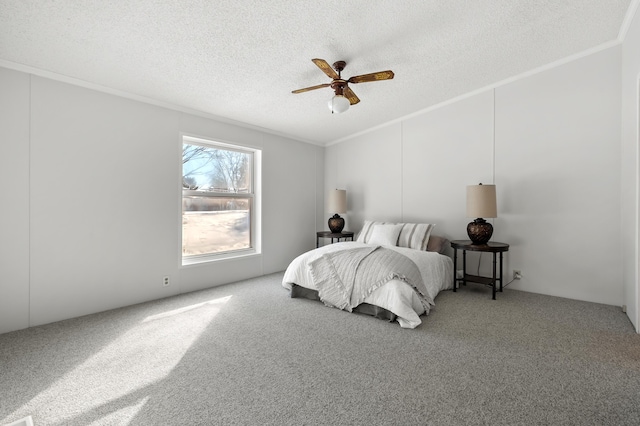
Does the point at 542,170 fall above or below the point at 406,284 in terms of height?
above

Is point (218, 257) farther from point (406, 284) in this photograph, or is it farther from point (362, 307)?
point (406, 284)

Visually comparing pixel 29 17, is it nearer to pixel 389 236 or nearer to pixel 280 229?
pixel 280 229

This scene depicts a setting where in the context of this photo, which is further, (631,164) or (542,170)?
(542,170)

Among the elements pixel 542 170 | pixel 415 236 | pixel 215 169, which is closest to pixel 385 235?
pixel 415 236

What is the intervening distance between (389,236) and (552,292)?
1992mm

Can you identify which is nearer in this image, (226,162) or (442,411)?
(442,411)

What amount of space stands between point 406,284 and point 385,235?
1.49 m

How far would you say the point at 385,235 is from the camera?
411cm

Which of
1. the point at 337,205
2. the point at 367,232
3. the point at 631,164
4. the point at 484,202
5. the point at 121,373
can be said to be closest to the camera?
the point at 121,373

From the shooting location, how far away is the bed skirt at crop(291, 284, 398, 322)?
266 centimetres

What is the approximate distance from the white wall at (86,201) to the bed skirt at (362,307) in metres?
1.32

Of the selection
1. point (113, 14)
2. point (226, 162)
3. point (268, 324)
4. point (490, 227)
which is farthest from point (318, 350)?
point (226, 162)

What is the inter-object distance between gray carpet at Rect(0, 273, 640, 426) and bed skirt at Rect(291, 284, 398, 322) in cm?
8

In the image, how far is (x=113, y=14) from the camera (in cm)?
203
